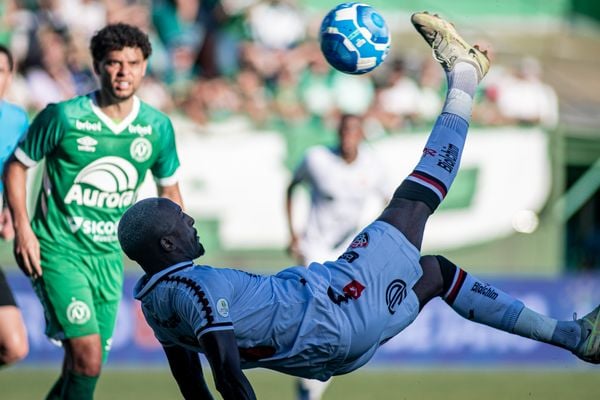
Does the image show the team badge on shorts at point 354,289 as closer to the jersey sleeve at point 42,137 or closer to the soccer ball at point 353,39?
the soccer ball at point 353,39

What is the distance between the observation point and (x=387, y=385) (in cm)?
1155

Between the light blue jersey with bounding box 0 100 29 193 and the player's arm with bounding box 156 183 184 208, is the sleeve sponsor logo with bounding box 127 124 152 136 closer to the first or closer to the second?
the player's arm with bounding box 156 183 184 208

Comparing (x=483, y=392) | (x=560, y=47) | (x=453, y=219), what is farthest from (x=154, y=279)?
(x=560, y=47)

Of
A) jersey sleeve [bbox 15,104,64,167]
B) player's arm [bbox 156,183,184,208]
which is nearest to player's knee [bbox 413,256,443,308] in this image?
player's arm [bbox 156,183,184,208]

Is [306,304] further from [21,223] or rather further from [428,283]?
[21,223]

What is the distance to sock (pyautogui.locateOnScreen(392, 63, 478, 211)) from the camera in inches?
236

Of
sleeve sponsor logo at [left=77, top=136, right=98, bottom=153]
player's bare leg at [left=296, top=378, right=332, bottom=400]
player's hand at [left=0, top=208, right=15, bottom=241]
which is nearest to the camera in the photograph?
sleeve sponsor logo at [left=77, top=136, right=98, bottom=153]

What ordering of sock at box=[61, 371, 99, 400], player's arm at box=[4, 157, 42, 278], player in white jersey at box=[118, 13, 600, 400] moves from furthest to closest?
player's arm at box=[4, 157, 42, 278] < sock at box=[61, 371, 99, 400] < player in white jersey at box=[118, 13, 600, 400]

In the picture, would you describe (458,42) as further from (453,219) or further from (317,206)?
(453,219)

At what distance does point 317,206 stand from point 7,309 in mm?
4195

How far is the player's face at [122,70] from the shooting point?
712 centimetres

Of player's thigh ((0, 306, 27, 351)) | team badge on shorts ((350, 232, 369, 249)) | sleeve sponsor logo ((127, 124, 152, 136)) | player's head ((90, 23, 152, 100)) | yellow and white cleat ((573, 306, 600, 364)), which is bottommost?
player's thigh ((0, 306, 27, 351))

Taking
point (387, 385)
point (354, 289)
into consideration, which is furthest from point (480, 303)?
point (387, 385)

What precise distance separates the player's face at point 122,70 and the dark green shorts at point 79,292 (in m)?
1.11
